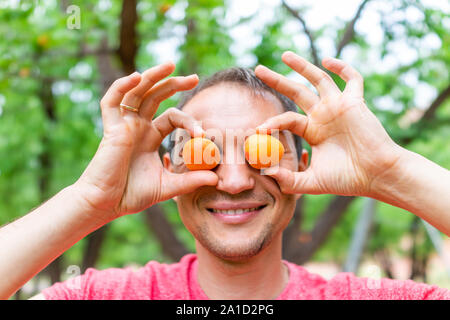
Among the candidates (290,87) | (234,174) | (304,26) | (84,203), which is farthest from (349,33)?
(84,203)

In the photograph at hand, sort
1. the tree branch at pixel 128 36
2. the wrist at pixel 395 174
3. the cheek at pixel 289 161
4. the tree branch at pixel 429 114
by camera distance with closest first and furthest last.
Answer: the wrist at pixel 395 174 < the cheek at pixel 289 161 < the tree branch at pixel 128 36 < the tree branch at pixel 429 114

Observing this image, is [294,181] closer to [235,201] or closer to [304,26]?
[235,201]

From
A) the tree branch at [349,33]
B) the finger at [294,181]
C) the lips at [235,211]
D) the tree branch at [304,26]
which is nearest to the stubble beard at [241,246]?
the lips at [235,211]

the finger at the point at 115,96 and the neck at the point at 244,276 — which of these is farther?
the neck at the point at 244,276

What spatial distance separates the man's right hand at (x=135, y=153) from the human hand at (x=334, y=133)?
18.9 inches

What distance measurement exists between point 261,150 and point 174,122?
21.7 inches

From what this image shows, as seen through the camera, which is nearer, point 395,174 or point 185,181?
point 395,174

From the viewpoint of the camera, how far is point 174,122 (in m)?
2.59

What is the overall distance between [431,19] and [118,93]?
4.05 meters

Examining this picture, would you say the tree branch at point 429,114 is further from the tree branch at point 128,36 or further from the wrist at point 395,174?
the wrist at point 395,174

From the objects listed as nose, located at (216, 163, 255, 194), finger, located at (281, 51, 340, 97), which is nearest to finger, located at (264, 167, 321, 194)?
nose, located at (216, 163, 255, 194)

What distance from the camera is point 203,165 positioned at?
8.03ft

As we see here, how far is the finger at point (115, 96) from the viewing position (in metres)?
2.31
